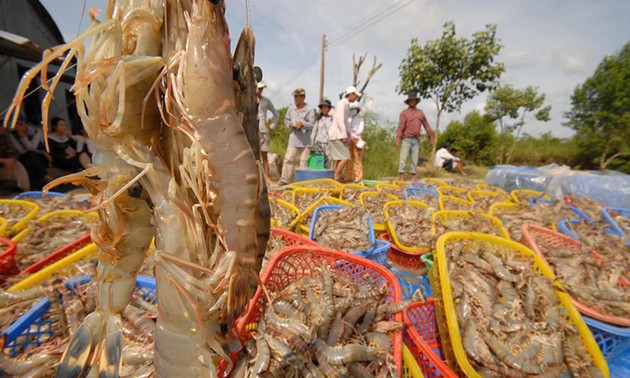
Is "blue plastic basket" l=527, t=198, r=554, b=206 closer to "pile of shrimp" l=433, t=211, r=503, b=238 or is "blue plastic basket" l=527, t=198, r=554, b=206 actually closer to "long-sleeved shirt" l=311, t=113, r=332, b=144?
"pile of shrimp" l=433, t=211, r=503, b=238

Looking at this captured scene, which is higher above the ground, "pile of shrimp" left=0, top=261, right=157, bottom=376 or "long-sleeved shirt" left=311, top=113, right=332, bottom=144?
"long-sleeved shirt" left=311, top=113, right=332, bottom=144

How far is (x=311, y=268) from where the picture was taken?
2457 millimetres

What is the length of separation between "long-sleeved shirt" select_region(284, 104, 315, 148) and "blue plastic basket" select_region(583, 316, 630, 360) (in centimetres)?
694

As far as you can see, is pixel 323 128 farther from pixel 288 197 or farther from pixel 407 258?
pixel 407 258

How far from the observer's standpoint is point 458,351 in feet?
6.01

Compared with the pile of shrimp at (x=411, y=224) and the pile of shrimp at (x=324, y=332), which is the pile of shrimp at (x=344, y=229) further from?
the pile of shrimp at (x=324, y=332)

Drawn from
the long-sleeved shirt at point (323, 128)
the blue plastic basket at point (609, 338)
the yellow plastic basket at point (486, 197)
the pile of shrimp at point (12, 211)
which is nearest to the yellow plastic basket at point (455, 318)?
the blue plastic basket at point (609, 338)

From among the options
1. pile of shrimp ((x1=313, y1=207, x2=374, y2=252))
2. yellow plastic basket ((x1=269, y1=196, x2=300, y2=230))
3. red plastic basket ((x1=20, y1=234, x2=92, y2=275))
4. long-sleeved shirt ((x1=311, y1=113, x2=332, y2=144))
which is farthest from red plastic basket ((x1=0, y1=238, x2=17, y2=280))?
long-sleeved shirt ((x1=311, y1=113, x2=332, y2=144))

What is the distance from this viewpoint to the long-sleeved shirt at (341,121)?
295 inches

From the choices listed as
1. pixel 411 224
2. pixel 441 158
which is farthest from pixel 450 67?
pixel 411 224

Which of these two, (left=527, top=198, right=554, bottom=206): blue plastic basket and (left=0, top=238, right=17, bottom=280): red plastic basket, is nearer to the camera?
(left=0, top=238, right=17, bottom=280): red plastic basket

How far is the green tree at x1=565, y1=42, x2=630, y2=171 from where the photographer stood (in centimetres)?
1499

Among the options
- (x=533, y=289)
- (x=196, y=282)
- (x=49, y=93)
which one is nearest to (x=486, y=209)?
(x=533, y=289)

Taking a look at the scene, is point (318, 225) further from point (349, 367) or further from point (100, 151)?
point (100, 151)
